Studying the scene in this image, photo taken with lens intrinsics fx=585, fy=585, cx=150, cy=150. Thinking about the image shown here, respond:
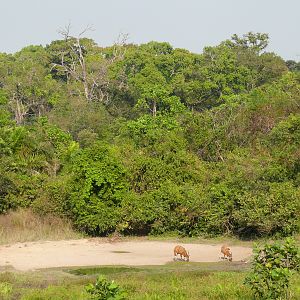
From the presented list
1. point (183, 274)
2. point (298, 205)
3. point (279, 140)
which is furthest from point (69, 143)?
point (183, 274)

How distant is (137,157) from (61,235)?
539 cm

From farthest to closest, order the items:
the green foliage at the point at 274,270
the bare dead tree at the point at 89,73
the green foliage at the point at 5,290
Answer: the bare dead tree at the point at 89,73
the green foliage at the point at 5,290
the green foliage at the point at 274,270

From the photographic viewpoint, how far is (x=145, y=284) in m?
13.3

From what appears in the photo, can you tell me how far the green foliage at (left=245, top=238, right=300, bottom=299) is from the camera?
30.8 ft

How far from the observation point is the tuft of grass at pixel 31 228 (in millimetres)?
25250

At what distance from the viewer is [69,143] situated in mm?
33312

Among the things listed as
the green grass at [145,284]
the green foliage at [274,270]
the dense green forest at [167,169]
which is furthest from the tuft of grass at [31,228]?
the green foliage at [274,270]

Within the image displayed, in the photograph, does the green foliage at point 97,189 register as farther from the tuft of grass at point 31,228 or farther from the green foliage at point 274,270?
the green foliage at point 274,270

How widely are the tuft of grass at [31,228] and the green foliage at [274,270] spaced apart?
54.7 feet

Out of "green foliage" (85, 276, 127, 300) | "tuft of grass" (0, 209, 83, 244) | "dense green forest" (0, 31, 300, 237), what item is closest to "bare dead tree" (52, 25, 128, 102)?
"dense green forest" (0, 31, 300, 237)

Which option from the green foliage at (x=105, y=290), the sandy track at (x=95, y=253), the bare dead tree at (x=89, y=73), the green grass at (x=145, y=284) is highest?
the bare dead tree at (x=89, y=73)

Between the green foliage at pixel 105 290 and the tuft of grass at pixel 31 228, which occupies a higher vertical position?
the green foliage at pixel 105 290

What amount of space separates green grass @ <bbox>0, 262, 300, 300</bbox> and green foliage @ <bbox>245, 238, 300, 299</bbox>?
0.53 m

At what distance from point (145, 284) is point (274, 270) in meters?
4.68
